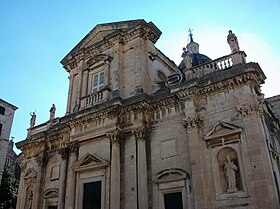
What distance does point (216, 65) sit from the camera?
12.6 meters

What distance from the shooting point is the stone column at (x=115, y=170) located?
12109mm

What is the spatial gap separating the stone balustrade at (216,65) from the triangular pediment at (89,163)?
5538 mm

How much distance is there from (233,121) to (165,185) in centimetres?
372

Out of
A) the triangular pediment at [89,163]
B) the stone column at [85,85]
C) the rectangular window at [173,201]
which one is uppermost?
the stone column at [85,85]

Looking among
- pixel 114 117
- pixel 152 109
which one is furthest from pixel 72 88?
pixel 152 109

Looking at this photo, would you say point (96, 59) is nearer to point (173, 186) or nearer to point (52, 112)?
point (52, 112)

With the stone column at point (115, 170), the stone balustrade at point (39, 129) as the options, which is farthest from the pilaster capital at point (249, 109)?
the stone balustrade at point (39, 129)

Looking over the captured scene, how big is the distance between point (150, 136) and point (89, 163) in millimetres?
3359

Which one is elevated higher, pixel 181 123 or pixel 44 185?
pixel 181 123

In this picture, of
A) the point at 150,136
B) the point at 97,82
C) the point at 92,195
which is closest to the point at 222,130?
the point at 150,136

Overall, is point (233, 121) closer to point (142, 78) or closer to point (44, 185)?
point (142, 78)

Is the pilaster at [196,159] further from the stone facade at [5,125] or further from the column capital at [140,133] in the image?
the stone facade at [5,125]

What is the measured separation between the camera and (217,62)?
12523mm

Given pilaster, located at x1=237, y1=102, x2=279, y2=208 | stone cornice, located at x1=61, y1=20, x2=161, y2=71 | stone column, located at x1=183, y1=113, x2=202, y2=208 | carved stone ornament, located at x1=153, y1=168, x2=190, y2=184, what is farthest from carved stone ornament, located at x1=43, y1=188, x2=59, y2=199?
pilaster, located at x1=237, y1=102, x2=279, y2=208
